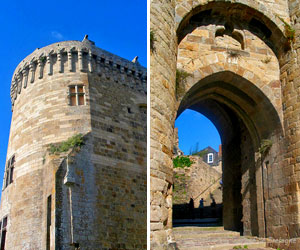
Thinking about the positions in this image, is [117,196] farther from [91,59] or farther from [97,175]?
[91,59]

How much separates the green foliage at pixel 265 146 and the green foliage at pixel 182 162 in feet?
40.2

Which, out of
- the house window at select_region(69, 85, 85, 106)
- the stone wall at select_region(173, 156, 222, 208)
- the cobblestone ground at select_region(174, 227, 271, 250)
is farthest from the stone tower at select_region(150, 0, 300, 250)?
the stone wall at select_region(173, 156, 222, 208)

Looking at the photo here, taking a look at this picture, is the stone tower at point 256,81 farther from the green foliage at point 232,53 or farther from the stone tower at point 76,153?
the stone tower at point 76,153

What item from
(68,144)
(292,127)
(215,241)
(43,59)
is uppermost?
(43,59)

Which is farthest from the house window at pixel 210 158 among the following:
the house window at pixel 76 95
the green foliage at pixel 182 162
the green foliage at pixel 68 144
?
the green foliage at pixel 68 144

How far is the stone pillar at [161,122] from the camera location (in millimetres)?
5734

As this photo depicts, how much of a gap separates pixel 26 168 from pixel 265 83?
29.4 ft

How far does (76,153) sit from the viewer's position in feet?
43.9

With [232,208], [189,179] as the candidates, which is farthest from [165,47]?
[189,179]

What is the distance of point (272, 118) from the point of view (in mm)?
9102

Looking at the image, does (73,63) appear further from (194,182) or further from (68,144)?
(194,182)

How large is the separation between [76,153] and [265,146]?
21.2 feet

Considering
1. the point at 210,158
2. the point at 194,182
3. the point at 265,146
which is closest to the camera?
the point at 265,146

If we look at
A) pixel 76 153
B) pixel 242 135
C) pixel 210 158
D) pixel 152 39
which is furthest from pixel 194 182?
pixel 210 158
